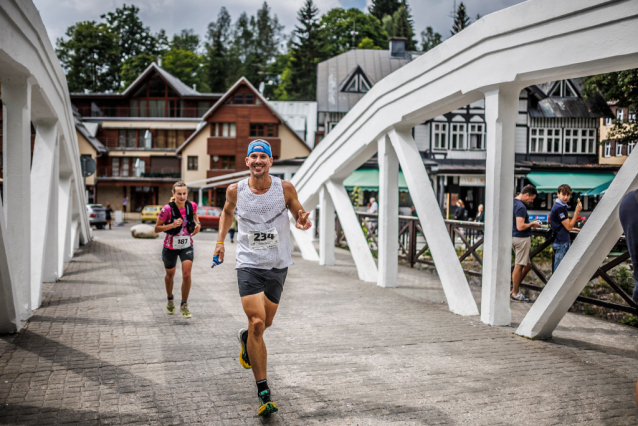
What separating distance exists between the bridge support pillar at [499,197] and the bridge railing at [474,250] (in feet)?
3.67

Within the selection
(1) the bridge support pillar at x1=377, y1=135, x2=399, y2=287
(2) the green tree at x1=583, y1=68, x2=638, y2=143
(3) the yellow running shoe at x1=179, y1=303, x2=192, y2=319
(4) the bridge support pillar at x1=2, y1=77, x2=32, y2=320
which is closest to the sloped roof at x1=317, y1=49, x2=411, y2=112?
(2) the green tree at x1=583, y1=68, x2=638, y2=143

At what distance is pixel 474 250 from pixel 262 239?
7.98 metres

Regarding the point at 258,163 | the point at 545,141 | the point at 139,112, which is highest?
the point at 139,112

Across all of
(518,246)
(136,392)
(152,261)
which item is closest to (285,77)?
(152,261)

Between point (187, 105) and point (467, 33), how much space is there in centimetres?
5146

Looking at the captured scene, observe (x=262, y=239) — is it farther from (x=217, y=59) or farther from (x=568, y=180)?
(x=217, y=59)

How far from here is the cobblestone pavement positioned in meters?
4.36

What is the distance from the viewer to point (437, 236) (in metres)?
8.78

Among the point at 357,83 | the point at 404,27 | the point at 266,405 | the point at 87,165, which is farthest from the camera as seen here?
the point at 404,27

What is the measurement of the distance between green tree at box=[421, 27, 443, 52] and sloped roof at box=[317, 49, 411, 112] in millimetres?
35947

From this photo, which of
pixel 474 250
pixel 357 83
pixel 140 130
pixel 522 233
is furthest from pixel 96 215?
pixel 522 233

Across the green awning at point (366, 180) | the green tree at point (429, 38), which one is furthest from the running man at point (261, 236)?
the green tree at point (429, 38)

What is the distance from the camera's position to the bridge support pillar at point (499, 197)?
720 cm

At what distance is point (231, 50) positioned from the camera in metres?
82.4
